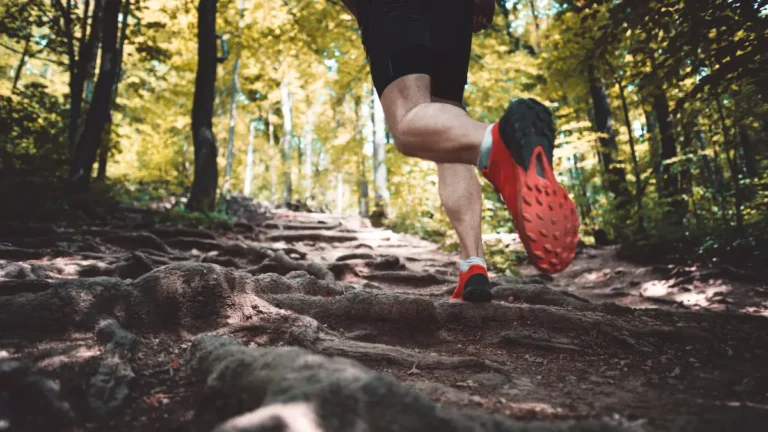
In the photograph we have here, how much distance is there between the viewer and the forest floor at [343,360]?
0.92 metres

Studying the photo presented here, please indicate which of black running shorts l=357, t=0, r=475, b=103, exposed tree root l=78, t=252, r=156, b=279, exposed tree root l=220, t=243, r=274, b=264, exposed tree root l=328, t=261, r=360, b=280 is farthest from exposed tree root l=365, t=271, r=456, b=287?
black running shorts l=357, t=0, r=475, b=103

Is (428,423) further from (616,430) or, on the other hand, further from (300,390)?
(616,430)

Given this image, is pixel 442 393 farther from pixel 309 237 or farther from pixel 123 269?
pixel 309 237

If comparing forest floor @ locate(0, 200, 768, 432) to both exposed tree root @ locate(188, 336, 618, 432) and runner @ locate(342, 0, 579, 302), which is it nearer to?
exposed tree root @ locate(188, 336, 618, 432)

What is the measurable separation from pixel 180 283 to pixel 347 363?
1267 mm

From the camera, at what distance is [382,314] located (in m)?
2.22

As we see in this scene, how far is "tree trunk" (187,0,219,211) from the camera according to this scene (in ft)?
28.3

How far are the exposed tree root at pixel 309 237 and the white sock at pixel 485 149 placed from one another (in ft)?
23.2

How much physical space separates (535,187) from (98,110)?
756 centimetres

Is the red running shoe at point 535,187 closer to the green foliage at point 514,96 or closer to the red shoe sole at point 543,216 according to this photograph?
the red shoe sole at point 543,216

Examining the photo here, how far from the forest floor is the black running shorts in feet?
3.81

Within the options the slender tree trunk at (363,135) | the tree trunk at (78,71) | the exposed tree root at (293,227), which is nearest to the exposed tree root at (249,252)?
the exposed tree root at (293,227)

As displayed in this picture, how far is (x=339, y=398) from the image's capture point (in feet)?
2.78

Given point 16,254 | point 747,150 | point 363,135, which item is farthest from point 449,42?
point 363,135
